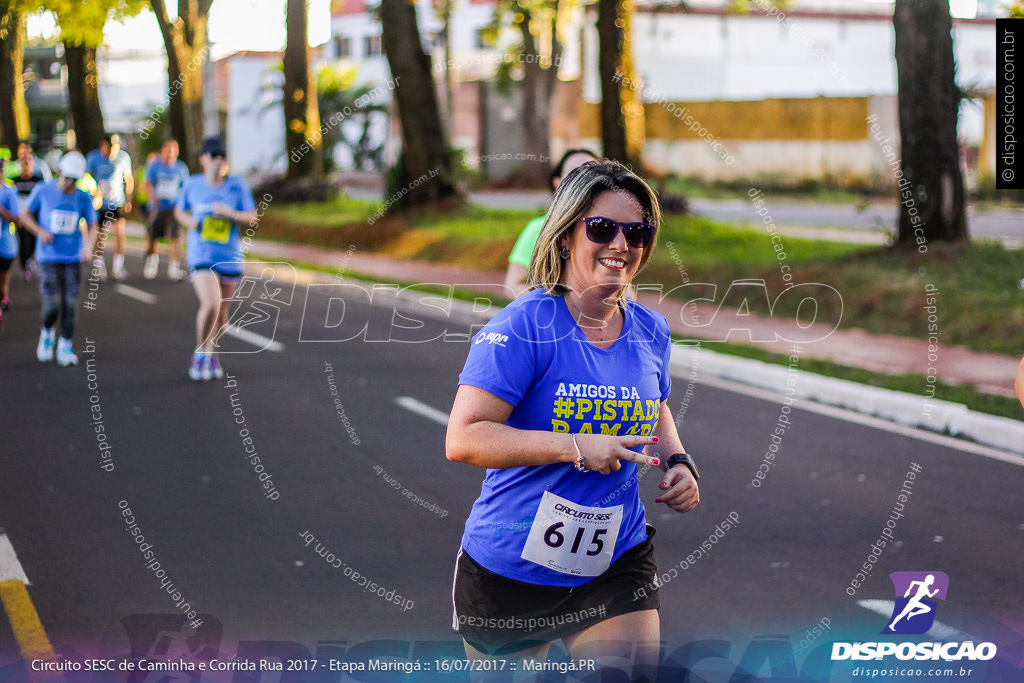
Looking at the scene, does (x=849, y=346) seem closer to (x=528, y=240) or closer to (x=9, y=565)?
(x=528, y=240)

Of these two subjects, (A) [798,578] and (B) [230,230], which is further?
(B) [230,230]

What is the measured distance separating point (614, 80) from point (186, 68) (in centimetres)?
1401

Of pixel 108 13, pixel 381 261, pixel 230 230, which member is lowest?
pixel 381 261

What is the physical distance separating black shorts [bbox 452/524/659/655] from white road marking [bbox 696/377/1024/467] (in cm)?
560

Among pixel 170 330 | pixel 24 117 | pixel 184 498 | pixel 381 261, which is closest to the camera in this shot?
pixel 184 498

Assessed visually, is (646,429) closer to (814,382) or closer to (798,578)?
(798,578)

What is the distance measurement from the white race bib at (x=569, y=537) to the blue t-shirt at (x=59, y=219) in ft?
29.2

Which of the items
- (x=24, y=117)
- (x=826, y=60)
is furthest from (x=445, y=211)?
(x=826, y=60)

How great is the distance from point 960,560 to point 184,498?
409 centimetres

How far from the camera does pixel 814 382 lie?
10.4 meters

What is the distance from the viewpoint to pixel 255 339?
13828 mm

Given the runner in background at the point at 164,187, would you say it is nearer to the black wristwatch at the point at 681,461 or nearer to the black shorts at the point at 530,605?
the black wristwatch at the point at 681,461

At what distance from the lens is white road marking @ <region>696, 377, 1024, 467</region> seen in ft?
27.5

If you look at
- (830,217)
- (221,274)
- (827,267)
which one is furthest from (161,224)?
(830,217)
